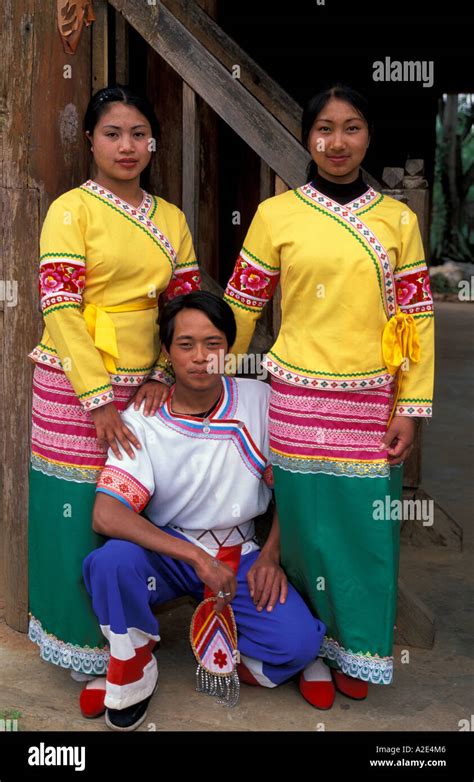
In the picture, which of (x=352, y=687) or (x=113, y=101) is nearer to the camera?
(x=113, y=101)

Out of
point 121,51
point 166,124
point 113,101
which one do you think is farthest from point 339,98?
point 166,124

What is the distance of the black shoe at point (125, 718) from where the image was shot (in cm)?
295

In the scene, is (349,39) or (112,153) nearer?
(112,153)

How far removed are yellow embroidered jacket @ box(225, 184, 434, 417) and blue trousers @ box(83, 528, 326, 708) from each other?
658mm

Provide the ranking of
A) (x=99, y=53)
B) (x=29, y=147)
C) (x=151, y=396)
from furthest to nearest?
(x=99, y=53) < (x=29, y=147) < (x=151, y=396)

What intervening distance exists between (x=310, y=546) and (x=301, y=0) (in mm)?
5040

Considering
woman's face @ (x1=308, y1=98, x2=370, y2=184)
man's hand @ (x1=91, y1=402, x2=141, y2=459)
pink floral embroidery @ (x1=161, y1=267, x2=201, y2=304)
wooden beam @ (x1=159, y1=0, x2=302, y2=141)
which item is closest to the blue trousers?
man's hand @ (x1=91, y1=402, x2=141, y2=459)

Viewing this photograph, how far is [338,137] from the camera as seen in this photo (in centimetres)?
288

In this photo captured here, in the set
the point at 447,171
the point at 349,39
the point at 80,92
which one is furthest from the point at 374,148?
the point at 447,171

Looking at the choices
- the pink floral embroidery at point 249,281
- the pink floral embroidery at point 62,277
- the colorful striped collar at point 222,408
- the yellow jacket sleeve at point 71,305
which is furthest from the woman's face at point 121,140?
the colorful striped collar at point 222,408

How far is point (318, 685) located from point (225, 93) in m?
1.83

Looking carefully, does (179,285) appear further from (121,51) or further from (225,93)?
(121,51)

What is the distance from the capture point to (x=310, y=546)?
3082 millimetres

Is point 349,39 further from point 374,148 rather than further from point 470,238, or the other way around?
point 470,238
